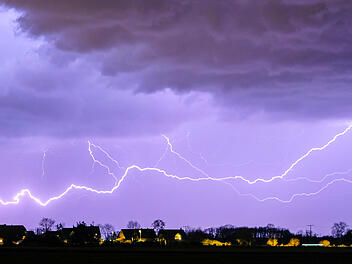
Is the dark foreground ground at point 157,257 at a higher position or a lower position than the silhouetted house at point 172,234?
lower

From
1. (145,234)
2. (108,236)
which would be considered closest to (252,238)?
(145,234)

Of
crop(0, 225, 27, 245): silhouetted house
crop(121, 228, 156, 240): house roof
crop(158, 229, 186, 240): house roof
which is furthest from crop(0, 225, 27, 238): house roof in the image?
crop(158, 229, 186, 240): house roof

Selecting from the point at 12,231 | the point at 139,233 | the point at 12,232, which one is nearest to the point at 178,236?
the point at 139,233

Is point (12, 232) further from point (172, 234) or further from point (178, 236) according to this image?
point (178, 236)

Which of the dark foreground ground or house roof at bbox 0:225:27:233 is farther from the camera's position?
house roof at bbox 0:225:27:233

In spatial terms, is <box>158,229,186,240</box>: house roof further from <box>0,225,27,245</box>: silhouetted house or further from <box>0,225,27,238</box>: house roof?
<box>0,225,27,238</box>: house roof

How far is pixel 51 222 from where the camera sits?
132 meters

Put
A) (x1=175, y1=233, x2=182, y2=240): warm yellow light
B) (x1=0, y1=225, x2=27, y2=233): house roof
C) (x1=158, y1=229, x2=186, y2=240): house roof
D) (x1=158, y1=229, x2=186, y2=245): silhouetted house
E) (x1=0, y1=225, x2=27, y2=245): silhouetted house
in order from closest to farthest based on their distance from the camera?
(x1=175, y1=233, x2=182, y2=240): warm yellow light < (x1=158, y1=229, x2=186, y2=245): silhouetted house < (x1=0, y1=225, x2=27, y2=245): silhouetted house < (x1=158, y1=229, x2=186, y2=240): house roof < (x1=0, y1=225, x2=27, y2=233): house roof

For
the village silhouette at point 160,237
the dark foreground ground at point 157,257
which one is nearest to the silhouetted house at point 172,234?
the village silhouette at point 160,237

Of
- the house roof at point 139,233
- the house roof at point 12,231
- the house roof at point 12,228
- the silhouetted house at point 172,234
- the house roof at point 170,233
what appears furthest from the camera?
the house roof at point 12,228

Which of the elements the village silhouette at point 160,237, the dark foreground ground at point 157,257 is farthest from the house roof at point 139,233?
the dark foreground ground at point 157,257

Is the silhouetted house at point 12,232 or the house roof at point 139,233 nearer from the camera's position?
the house roof at point 139,233

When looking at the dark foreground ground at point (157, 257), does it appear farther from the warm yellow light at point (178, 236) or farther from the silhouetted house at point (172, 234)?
the silhouetted house at point (172, 234)

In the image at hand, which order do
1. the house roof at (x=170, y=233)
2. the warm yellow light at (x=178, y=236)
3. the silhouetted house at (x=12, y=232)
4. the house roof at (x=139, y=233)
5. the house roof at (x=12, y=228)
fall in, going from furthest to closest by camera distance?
1. the house roof at (x=12, y=228)
2. the house roof at (x=170, y=233)
3. the silhouetted house at (x=12, y=232)
4. the house roof at (x=139, y=233)
5. the warm yellow light at (x=178, y=236)
